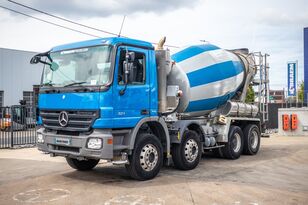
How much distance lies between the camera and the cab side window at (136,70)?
785 centimetres

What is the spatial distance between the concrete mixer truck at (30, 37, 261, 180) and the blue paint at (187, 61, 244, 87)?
4 centimetres

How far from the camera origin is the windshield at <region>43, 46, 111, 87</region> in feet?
25.3

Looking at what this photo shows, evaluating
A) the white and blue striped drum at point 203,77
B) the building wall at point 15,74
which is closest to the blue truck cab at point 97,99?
the white and blue striped drum at point 203,77

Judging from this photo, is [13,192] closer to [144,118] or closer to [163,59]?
[144,118]

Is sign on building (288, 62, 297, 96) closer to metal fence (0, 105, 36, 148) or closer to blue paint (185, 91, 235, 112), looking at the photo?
blue paint (185, 91, 235, 112)

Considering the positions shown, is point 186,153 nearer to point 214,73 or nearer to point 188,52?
point 214,73

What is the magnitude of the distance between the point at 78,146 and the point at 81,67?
170 cm

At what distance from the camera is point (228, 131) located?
39.4 feet

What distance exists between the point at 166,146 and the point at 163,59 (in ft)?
6.98

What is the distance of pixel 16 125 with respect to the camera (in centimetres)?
1508

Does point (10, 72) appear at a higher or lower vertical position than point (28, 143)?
higher

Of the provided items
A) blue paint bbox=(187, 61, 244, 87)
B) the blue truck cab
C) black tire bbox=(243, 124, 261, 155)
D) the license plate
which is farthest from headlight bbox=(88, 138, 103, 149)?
black tire bbox=(243, 124, 261, 155)

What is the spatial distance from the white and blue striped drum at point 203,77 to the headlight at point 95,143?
2.91 metres

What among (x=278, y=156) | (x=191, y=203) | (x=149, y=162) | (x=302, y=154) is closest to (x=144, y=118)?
(x=149, y=162)
